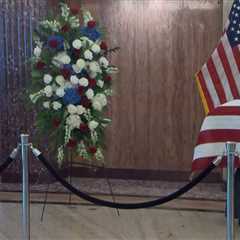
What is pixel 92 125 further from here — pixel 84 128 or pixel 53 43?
pixel 53 43

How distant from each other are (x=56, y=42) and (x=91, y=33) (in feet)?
1.14

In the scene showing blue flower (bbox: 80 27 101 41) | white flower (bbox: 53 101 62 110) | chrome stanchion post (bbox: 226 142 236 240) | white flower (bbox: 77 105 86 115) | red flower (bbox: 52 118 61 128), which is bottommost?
Result: chrome stanchion post (bbox: 226 142 236 240)

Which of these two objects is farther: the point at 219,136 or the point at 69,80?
the point at 69,80

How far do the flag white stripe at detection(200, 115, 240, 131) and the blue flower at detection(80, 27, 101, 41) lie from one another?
127cm

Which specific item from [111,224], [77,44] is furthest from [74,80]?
[111,224]

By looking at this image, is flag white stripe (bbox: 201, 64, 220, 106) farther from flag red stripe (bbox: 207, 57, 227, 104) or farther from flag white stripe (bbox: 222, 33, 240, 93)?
flag white stripe (bbox: 222, 33, 240, 93)

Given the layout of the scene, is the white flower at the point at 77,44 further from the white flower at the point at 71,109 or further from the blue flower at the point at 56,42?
the white flower at the point at 71,109

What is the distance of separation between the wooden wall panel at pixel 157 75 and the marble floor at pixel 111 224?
5.20 feet

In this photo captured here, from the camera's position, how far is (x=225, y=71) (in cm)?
468

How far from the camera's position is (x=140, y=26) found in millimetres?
6430

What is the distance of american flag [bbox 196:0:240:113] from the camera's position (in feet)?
15.1

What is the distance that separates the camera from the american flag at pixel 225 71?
4617mm

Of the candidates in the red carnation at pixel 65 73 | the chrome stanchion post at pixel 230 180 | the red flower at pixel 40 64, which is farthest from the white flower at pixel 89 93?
the chrome stanchion post at pixel 230 180

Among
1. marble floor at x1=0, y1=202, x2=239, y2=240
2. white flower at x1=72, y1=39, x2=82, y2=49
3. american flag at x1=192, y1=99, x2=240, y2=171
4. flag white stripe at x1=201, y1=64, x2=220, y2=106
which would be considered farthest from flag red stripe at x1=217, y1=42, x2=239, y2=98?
white flower at x1=72, y1=39, x2=82, y2=49
